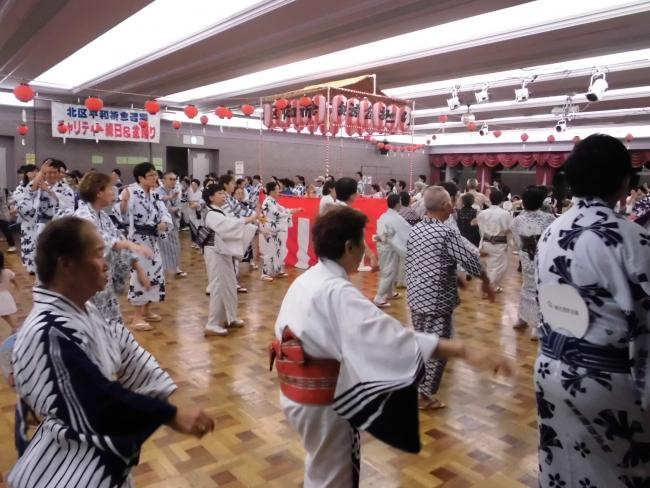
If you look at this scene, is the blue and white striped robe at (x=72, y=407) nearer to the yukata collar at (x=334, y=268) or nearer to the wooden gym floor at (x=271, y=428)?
the yukata collar at (x=334, y=268)

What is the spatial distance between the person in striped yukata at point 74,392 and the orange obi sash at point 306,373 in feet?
1.35

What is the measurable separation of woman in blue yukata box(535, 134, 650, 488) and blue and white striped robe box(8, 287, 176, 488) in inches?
43.6

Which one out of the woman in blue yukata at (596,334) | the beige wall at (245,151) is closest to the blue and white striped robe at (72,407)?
the woman in blue yukata at (596,334)

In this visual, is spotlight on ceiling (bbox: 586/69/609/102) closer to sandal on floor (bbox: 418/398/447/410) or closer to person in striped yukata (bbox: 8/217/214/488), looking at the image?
sandal on floor (bbox: 418/398/447/410)

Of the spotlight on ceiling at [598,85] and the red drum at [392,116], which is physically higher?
the spotlight on ceiling at [598,85]

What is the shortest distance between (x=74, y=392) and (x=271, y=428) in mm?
1824

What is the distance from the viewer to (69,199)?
5.95 metres

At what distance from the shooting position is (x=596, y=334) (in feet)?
4.53

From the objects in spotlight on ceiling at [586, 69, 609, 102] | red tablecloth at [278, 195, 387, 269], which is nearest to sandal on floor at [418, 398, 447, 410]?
red tablecloth at [278, 195, 387, 269]

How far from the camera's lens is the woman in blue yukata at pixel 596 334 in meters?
1.34

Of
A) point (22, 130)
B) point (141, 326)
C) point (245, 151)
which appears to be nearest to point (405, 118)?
point (141, 326)

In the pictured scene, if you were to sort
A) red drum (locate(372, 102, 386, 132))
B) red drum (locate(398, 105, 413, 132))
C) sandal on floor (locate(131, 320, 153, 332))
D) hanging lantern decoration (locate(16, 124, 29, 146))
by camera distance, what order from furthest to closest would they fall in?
hanging lantern decoration (locate(16, 124, 29, 146)) < red drum (locate(398, 105, 413, 132)) < red drum (locate(372, 102, 386, 132)) < sandal on floor (locate(131, 320, 153, 332))

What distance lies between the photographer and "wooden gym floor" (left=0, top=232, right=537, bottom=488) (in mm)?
2268

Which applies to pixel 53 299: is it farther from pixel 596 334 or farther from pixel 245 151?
pixel 245 151
